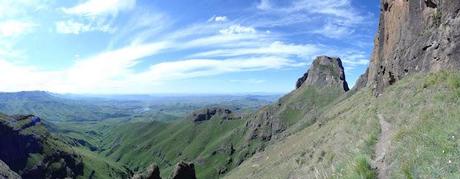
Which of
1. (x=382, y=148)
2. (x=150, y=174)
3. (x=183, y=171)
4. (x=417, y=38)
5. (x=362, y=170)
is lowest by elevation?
(x=183, y=171)

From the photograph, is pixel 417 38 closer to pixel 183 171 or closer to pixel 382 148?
pixel 382 148

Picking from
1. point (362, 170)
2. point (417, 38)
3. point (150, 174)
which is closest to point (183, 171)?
point (150, 174)

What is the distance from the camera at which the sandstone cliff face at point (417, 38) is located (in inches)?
1195

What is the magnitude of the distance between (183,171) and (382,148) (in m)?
74.5

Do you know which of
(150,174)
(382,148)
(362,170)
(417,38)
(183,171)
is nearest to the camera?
(362,170)

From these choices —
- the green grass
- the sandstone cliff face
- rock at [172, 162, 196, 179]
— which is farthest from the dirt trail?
rock at [172, 162, 196, 179]

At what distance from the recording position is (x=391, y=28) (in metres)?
49.3

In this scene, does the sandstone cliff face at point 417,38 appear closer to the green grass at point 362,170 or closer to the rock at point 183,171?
the green grass at point 362,170

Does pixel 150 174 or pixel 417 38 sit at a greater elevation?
pixel 417 38

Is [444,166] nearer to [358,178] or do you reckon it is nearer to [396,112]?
[358,178]

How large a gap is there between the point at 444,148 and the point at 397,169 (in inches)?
73.5

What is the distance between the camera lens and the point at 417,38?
38.7 metres

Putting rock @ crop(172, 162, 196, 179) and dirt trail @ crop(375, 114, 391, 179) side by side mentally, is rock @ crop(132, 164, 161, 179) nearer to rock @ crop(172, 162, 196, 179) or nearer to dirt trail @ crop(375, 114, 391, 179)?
rock @ crop(172, 162, 196, 179)

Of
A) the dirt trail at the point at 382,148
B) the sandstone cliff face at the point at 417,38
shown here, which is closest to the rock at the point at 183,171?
the sandstone cliff face at the point at 417,38
